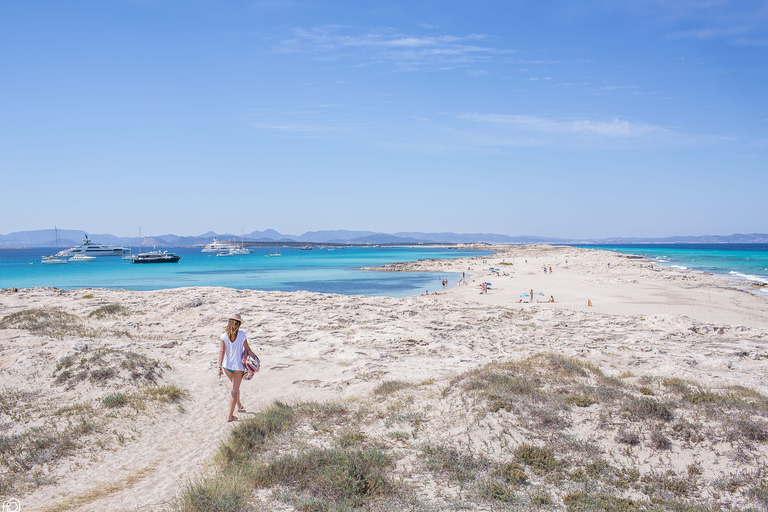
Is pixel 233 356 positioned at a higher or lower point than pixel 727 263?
higher

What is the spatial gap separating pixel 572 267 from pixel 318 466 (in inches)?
2306

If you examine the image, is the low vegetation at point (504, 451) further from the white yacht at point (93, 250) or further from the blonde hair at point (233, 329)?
the white yacht at point (93, 250)

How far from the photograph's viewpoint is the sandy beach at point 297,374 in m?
5.79

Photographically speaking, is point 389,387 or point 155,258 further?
point 155,258

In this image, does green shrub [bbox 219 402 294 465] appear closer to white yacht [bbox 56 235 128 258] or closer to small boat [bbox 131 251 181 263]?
small boat [bbox 131 251 181 263]

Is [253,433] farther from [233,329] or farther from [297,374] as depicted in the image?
[297,374]

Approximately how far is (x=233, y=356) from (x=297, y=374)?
315 cm

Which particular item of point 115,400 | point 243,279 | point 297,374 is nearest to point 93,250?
point 243,279

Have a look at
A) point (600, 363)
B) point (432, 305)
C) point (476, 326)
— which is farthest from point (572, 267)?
point (600, 363)

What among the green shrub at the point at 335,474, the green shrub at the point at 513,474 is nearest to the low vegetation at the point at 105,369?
the green shrub at the point at 335,474
